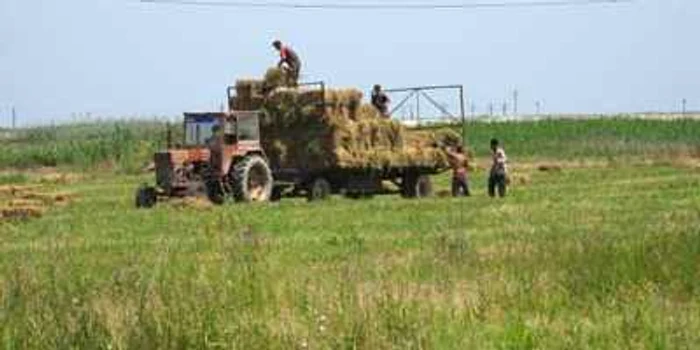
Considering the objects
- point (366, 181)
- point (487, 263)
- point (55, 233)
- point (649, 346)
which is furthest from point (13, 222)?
point (649, 346)

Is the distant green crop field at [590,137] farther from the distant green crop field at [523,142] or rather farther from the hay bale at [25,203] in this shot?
the hay bale at [25,203]

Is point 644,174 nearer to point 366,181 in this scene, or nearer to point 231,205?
point 366,181

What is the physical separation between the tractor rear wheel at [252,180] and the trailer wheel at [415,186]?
4.24 meters

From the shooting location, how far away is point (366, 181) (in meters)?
34.0

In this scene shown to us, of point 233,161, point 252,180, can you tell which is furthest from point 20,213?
point 252,180

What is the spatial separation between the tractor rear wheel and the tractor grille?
1.46 metres

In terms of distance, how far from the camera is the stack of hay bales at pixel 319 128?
32156mm

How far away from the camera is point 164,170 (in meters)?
30.5

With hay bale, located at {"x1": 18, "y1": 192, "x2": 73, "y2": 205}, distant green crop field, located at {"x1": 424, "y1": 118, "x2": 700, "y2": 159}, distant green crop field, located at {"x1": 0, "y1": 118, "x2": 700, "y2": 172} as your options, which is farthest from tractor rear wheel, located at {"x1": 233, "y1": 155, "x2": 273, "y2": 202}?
distant green crop field, located at {"x1": 424, "y1": 118, "x2": 700, "y2": 159}

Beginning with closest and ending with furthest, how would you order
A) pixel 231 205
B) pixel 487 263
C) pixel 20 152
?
pixel 487 263
pixel 231 205
pixel 20 152

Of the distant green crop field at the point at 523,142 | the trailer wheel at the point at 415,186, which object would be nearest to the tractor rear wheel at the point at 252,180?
the trailer wheel at the point at 415,186

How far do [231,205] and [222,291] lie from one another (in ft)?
60.8

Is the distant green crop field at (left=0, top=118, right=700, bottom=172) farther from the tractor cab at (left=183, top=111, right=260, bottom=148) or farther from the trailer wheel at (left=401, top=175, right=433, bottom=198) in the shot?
the tractor cab at (left=183, top=111, right=260, bottom=148)

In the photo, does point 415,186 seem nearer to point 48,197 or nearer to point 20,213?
point 48,197
